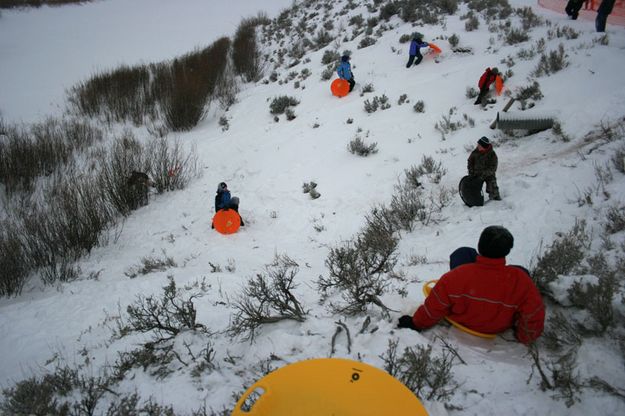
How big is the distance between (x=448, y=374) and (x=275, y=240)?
3802 millimetres

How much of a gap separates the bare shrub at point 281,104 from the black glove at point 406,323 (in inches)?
348

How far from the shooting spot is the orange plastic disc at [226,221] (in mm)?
5758

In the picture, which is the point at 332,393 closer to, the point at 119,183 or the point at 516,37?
the point at 119,183

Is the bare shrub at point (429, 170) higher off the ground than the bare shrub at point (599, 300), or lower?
lower

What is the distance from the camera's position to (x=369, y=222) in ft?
15.8

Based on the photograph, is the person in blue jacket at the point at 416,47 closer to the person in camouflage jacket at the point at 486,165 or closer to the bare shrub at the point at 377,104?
the bare shrub at the point at 377,104

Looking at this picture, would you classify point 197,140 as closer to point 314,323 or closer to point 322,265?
point 322,265

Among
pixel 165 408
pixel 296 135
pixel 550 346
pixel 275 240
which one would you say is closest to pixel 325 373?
pixel 165 408

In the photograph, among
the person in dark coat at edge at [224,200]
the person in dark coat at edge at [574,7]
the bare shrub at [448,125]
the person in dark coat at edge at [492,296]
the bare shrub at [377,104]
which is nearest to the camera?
the person in dark coat at edge at [492,296]

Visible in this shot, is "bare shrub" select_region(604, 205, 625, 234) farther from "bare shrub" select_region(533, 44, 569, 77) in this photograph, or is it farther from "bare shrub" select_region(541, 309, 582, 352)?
"bare shrub" select_region(533, 44, 569, 77)

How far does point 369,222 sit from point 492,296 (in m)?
2.78

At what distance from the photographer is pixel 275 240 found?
18.0 feet

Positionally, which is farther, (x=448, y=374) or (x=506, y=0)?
(x=506, y=0)

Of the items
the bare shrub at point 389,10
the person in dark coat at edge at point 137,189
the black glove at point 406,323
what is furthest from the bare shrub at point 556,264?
the bare shrub at point 389,10
